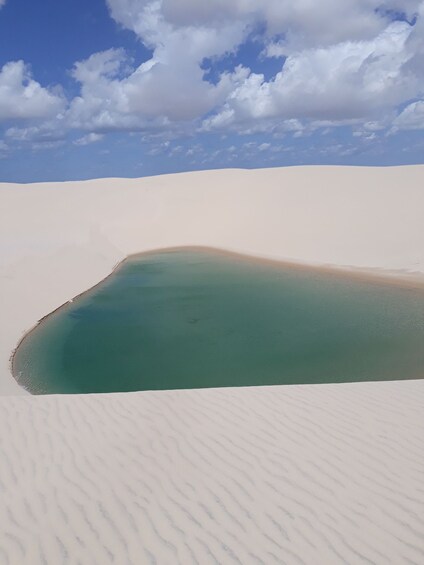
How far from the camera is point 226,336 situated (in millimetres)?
11719

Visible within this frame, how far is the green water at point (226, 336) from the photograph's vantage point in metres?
9.16

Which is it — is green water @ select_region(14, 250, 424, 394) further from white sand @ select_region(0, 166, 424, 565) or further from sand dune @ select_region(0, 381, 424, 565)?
sand dune @ select_region(0, 381, 424, 565)

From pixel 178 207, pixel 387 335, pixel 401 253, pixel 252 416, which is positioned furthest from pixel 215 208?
pixel 252 416

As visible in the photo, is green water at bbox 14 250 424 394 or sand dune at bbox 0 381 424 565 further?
green water at bbox 14 250 424 394

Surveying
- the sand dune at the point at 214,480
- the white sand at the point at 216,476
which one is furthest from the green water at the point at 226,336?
the sand dune at the point at 214,480

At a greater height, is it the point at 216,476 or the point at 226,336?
the point at 226,336

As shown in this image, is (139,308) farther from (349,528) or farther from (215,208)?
(215,208)

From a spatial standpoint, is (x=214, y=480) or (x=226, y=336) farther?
(x=226, y=336)

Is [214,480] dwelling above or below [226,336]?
below

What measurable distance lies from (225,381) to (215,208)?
92.1 feet

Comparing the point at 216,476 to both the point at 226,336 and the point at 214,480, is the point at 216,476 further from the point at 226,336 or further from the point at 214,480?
the point at 226,336

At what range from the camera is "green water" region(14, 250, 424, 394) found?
360 inches

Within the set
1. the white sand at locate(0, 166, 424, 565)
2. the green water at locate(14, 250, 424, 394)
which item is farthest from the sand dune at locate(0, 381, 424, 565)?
the green water at locate(14, 250, 424, 394)

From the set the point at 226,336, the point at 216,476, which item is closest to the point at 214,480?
the point at 216,476
